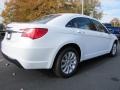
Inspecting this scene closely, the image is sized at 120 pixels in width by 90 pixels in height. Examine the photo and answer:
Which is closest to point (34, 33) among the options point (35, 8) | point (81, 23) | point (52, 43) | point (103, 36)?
point (52, 43)

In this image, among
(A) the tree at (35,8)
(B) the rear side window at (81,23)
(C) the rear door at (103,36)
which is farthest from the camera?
(A) the tree at (35,8)

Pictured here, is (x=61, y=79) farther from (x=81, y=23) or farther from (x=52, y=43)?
(x=81, y=23)

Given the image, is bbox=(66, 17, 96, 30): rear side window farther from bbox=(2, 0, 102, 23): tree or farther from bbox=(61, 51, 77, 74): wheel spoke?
bbox=(2, 0, 102, 23): tree

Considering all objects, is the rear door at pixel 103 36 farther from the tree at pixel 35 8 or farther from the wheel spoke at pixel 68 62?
the tree at pixel 35 8

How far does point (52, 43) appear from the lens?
17.1 ft

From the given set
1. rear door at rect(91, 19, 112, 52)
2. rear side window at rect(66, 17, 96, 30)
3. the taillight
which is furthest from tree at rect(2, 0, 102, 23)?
the taillight

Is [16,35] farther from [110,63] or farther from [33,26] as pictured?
[110,63]

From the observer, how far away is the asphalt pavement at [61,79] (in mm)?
5008

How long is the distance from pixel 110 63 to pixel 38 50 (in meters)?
3.26

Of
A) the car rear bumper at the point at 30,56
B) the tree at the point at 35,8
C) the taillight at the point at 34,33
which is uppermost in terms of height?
the taillight at the point at 34,33

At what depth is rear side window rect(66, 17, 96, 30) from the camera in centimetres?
594

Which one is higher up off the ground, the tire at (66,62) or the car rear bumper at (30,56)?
the car rear bumper at (30,56)

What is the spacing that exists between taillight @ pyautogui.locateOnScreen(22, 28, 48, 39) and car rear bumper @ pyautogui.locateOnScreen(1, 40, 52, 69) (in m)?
0.28

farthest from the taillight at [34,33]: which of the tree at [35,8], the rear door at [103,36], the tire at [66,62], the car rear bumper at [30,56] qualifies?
the tree at [35,8]
